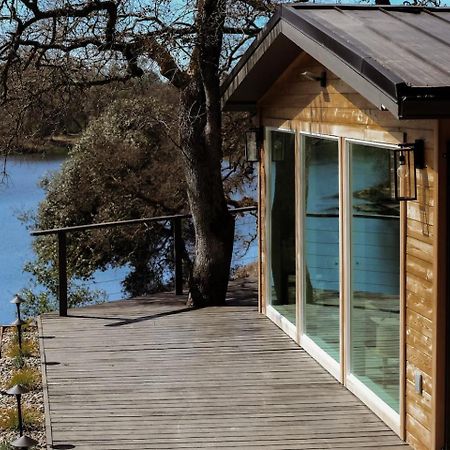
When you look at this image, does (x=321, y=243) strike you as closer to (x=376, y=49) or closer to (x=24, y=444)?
(x=376, y=49)

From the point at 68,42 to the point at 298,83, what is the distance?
3.60 metres

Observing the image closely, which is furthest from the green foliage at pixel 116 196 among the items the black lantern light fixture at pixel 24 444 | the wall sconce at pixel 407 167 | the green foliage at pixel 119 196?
the wall sconce at pixel 407 167

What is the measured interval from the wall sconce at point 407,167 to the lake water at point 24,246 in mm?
10057

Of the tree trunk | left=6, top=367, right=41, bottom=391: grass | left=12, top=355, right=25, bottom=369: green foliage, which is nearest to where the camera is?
left=6, top=367, right=41, bottom=391: grass

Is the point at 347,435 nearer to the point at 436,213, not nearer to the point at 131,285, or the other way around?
the point at 436,213

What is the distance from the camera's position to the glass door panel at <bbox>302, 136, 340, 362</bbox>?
20.9ft

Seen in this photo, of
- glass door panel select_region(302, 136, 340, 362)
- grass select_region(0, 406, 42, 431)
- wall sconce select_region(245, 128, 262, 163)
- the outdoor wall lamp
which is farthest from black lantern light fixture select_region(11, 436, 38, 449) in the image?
wall sconce select_region(245, 128, 262, 163)

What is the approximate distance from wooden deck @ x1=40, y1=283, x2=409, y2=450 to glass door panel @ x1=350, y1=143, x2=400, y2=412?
1.03 feet

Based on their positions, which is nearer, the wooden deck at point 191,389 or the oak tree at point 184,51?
the wooden deck at point 191,389

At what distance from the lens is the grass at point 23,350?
7703 mm

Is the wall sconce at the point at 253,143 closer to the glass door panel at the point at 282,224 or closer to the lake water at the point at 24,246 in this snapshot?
A: the glass door panel at the point at 282,224

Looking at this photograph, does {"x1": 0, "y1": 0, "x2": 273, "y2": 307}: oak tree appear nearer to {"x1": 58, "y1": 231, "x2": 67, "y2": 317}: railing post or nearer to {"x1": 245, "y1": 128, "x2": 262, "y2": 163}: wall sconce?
{"x1": 245, "y1": 128, "x2": 262, "y2": 163}: wall sconce

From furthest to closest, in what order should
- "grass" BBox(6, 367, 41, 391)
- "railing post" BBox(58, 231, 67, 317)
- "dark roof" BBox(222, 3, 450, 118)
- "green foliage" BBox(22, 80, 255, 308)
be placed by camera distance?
"green foliage" BBox(22, 80, 255, 308)
"railing post" BBox(58, 231, 67, 317)
"grass" BBox(6, 367, 41, 391)
"dark roof" BBox(222, 3, 450, 118)

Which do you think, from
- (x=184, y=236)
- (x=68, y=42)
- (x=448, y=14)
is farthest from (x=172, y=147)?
(x=448, y=14)
